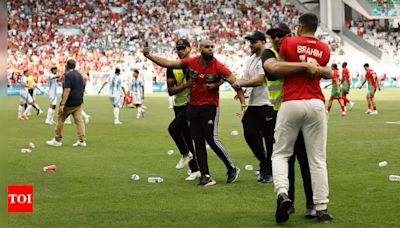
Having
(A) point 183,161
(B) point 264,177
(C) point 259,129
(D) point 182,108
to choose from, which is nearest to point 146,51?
(D) point 182,108

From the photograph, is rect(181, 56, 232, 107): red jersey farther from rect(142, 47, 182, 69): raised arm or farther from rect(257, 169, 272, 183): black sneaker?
rect(257, 169, 272, 183): black sneaker

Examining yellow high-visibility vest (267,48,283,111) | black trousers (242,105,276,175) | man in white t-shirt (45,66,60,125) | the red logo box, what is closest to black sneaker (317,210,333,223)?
yellow high-visibility vest (267,48,283,111)

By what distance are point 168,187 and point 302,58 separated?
377 centimetres

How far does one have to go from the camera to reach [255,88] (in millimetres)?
10195

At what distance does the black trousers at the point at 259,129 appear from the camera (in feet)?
32.9

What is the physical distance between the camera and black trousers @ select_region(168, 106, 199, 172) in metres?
10.7

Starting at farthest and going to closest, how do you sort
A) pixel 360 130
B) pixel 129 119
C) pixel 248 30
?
1. pixel 248 30
2. pixel 129 119
3. pixel 360 130

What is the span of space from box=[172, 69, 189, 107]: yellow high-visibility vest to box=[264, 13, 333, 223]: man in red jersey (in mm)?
4009

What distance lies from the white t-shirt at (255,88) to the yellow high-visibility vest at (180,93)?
1111 millimetres

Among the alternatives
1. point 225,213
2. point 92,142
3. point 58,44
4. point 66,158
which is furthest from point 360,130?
point 58,44

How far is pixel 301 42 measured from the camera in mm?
6613

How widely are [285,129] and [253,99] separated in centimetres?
352

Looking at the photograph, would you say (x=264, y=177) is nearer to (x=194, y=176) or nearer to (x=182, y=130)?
(x=194, y=176)

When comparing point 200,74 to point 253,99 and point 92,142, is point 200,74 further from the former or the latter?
point 92,142
